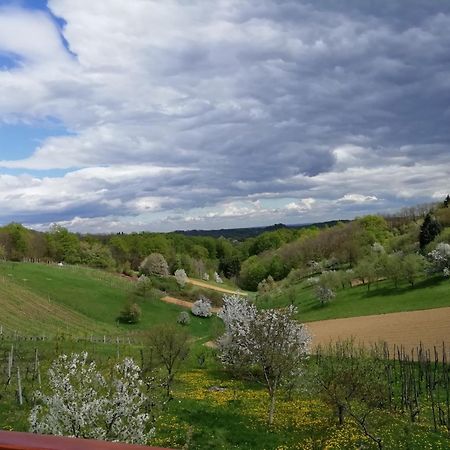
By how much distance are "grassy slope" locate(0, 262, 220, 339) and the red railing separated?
64648 millimetres

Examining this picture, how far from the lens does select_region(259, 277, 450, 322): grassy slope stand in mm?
66312

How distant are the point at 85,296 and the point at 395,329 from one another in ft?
157

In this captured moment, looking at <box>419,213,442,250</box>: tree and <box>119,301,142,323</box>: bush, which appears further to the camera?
<box>419,213,442,250</box>: tree

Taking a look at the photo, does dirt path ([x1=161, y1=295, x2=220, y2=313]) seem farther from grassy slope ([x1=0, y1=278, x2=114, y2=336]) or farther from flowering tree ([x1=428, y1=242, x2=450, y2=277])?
flowering tree ([x1=428, y1=242, x2=450, y2=277])

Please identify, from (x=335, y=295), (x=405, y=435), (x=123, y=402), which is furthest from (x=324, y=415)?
(x=335, y=295)

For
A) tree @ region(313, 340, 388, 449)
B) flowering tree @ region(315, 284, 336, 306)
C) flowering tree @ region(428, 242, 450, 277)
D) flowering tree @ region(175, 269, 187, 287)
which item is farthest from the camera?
flowering tree @ region(175, 269, 187, 287)

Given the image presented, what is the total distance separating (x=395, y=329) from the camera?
188 feet

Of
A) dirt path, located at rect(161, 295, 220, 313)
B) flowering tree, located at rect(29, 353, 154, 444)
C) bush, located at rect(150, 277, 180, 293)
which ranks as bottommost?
dirt path, located at rect(161, 295, 220, 313)

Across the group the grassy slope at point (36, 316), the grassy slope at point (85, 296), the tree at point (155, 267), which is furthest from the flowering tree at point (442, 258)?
the tree at point (155, 267)

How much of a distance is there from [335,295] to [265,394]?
52.8 meters

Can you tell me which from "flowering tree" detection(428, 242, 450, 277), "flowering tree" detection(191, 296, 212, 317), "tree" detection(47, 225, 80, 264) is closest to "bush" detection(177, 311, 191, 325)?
"flowering tree" detection(191, 296, 212, 317)

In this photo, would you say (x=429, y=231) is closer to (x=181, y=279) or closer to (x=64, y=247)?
(x=181, y=279)

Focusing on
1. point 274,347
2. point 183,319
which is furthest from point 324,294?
point 274,347

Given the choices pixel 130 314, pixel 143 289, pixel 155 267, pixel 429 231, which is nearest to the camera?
pixel 130 314
